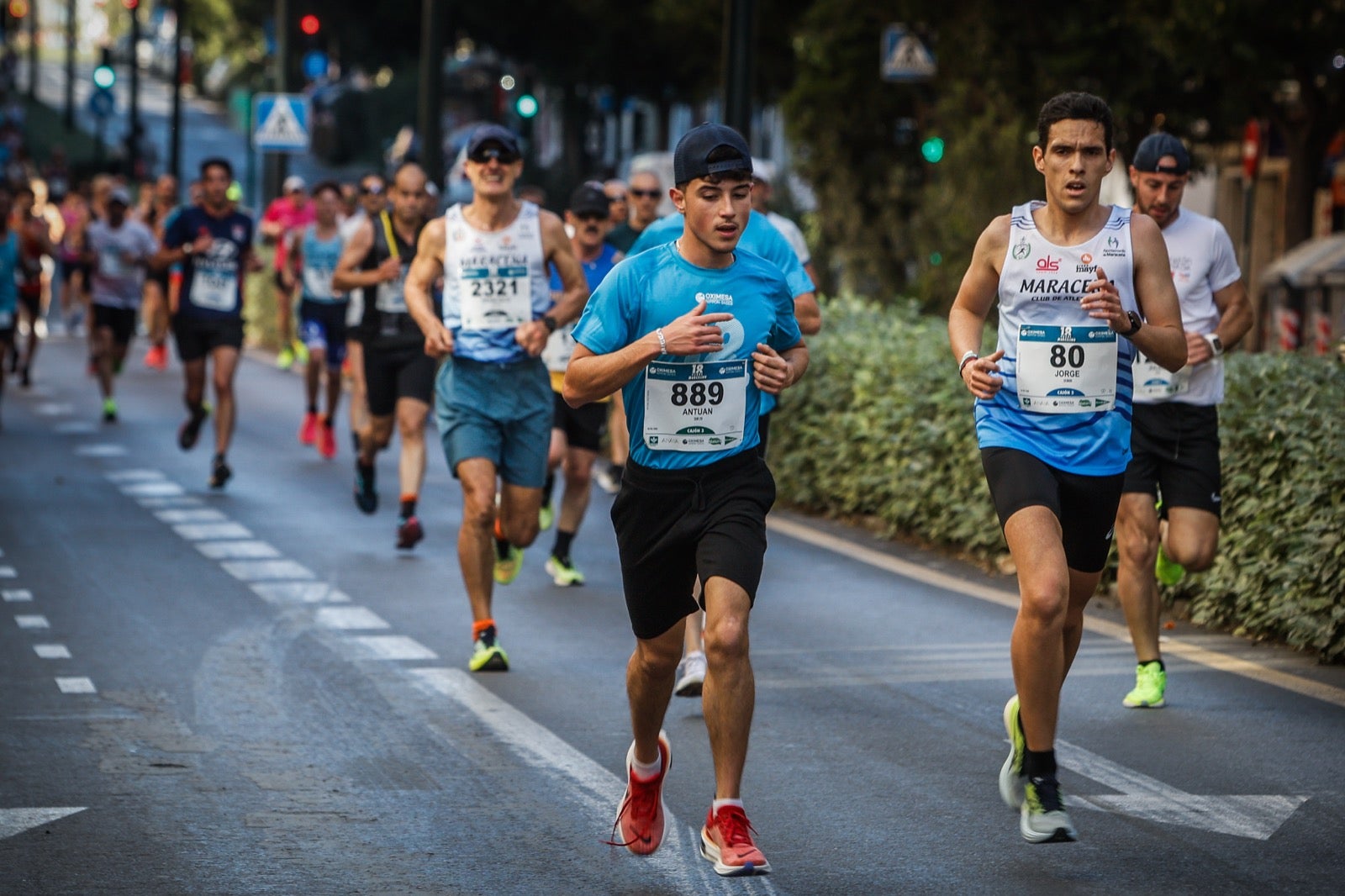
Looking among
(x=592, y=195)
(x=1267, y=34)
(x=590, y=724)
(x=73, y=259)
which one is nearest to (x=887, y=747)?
(x=590, y=724)

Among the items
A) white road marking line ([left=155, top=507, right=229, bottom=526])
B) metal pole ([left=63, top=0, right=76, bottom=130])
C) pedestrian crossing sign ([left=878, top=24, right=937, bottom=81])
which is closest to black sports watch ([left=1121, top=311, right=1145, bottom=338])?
white road marking line ([left=155, top=507, right=229, bottom=526])

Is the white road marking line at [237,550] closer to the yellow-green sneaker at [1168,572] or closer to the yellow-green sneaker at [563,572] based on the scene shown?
the yellow-green sneaker at [563,572]

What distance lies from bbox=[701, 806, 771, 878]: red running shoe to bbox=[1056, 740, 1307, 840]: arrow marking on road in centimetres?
133

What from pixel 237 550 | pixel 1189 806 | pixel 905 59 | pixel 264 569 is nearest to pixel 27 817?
pixel 1189 806

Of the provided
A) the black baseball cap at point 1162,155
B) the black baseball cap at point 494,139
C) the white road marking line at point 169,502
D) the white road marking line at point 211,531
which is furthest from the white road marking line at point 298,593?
the black baseball cap at point 1162,155

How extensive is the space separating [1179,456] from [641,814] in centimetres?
298

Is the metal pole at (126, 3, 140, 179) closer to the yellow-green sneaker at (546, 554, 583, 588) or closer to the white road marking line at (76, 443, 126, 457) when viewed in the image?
the white road marking line at (76, 443, 126, 457)

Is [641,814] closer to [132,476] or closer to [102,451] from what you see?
[132,476]

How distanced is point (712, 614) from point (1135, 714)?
2.63 meters

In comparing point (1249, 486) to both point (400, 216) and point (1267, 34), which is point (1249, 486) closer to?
point (400, 216)

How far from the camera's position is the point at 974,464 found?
1101 centimetres

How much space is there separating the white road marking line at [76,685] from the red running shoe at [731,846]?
3.25 m

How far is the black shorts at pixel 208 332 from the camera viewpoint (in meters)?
14.7

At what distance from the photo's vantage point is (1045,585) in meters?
5.88
